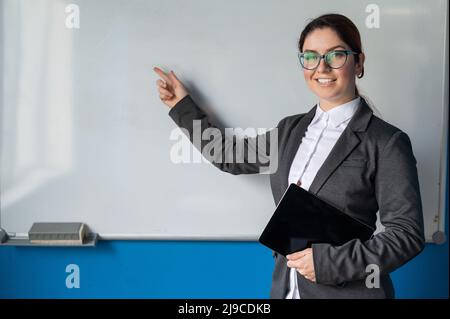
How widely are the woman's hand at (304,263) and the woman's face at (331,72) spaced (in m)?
0.41

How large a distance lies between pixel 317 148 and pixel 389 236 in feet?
0.96

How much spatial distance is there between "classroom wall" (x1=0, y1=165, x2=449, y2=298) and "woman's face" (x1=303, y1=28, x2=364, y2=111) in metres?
0.63

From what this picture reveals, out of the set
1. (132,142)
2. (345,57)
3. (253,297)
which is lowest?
(253,297)

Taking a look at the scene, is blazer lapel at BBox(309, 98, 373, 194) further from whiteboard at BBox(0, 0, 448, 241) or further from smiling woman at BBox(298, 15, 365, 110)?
whiteboard at BBox(0, 0, 448, 241)

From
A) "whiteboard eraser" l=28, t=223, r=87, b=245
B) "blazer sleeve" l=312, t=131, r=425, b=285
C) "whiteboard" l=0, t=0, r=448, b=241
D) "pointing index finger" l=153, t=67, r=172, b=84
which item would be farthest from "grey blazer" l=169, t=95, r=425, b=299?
"whiteboard eraser" l=28, t=223, r=87, b=245

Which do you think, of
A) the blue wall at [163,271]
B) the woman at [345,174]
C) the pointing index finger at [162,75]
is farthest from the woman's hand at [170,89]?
the blue wall at [163,271]

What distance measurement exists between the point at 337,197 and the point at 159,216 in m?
0.66

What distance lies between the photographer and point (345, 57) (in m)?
1.30

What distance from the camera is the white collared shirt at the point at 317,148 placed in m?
1.32

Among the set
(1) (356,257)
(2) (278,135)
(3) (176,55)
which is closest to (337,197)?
(1) (356,257)

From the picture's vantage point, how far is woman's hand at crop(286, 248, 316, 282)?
1231 mm

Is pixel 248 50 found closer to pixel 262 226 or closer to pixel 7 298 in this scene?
pixel 262 226

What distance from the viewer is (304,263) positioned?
1245 mm

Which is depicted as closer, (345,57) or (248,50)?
(345,57)
